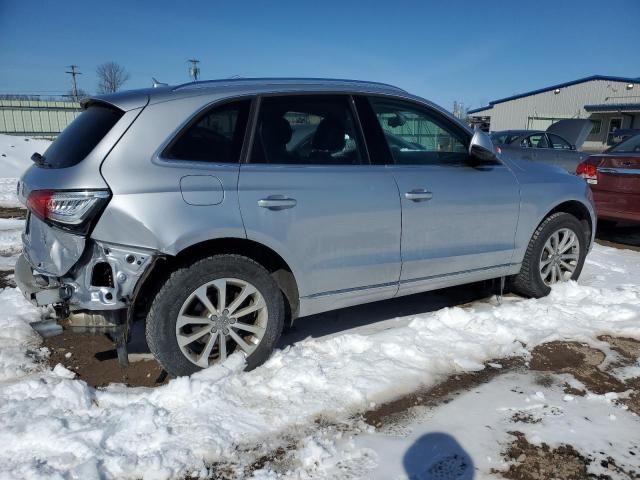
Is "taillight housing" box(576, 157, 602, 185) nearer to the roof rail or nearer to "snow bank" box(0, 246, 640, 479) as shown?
"snow bank" box(0, 246, 640, 479)

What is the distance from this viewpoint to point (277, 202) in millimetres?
3070

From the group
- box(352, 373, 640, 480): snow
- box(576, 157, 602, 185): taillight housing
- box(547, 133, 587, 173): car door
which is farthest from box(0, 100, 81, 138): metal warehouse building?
box(352, 373, 640, 480): snow

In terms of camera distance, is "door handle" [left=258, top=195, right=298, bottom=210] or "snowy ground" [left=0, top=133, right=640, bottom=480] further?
"door handle" [left=258, top=195, right=298, bottom=210]

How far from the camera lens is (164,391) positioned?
9.60 ft

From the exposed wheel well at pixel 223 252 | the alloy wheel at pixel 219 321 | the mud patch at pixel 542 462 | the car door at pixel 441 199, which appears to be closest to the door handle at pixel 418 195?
the car door at pixel 441 199

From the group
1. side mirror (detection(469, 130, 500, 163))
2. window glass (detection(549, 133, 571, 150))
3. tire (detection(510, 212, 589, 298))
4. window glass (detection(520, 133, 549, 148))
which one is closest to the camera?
A: side mirror (detection(469, 130, 500, 163))

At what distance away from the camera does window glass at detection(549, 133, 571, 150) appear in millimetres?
12392

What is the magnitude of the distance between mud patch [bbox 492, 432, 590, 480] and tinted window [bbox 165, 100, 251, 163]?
220cm

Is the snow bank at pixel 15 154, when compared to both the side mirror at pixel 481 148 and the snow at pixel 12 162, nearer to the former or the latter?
the snow at pixel 12 162

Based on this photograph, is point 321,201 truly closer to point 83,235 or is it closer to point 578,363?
point 83,235

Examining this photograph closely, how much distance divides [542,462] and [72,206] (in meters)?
2.71

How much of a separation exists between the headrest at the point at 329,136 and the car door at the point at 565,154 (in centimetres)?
998

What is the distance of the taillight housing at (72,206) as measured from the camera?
2.68m

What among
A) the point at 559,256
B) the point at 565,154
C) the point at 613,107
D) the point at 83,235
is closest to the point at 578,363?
the point at 559,256
